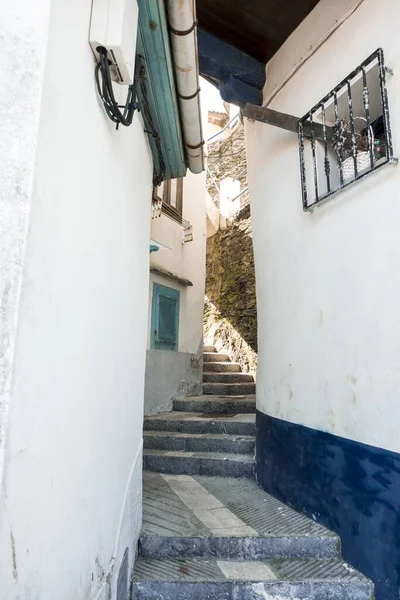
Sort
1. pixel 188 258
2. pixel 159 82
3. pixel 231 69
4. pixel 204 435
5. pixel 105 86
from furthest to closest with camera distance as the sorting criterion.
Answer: pixel 188 258 < pixel 204 435 < pixel 231 69 < pixel 159 82 < pixel 105 86

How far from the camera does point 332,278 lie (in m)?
2.98

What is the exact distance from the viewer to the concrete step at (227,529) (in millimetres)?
2707

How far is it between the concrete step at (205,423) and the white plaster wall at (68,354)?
2753mm

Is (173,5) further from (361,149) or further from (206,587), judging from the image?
(206,587)

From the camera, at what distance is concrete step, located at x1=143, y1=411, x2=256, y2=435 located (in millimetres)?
4723

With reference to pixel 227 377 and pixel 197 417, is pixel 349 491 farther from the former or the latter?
pixel 227 377

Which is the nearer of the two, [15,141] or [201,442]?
[15,141]

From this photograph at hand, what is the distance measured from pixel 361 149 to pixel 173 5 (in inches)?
71.2

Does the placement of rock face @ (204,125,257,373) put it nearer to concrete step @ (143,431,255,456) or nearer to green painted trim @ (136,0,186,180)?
concrete step @ (143,431,255,456)

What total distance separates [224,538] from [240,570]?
229 millimetres

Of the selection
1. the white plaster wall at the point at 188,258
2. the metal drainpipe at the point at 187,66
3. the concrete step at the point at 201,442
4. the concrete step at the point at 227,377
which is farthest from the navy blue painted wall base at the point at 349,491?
the white plaster wall at the point at 188,258

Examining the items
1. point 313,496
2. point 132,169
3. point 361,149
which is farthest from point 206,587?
point 361,149

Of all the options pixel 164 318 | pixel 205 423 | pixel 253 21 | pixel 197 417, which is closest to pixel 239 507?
pixel 205 423

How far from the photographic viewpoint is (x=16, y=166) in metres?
0.95
